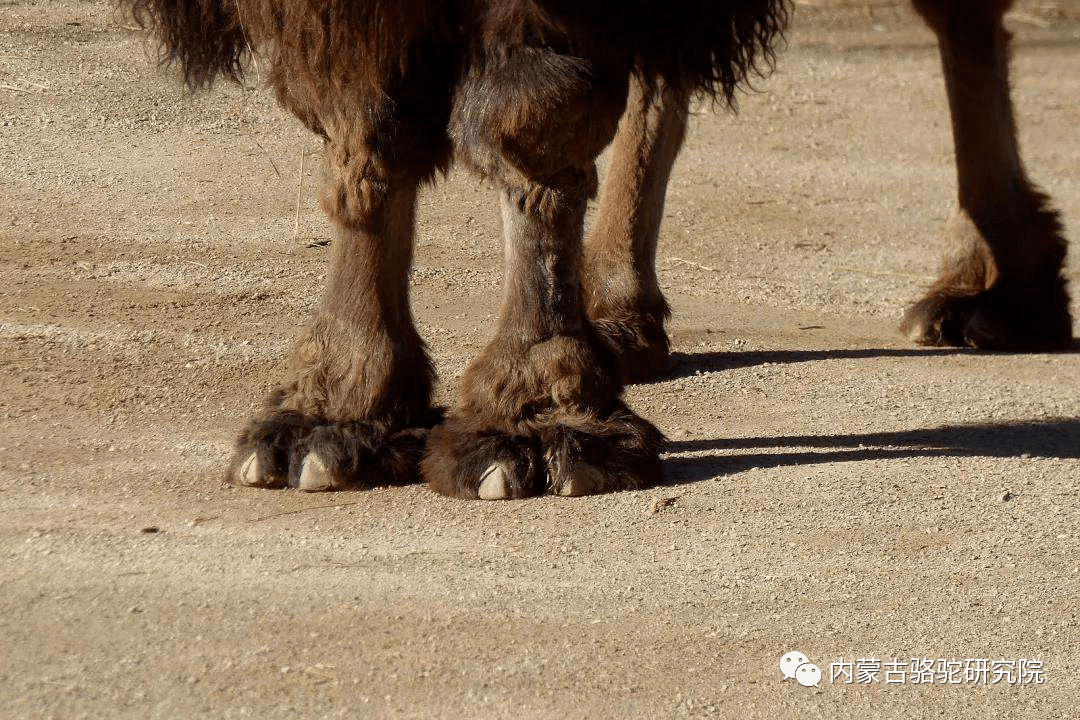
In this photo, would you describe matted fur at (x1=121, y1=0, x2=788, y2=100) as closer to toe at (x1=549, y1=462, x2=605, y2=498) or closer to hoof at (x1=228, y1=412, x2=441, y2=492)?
hoof at (x1=228, y1=412, x2=441, y2=492)

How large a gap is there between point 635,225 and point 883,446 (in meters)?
1.28

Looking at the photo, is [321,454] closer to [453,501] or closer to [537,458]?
Answer: [453,501]

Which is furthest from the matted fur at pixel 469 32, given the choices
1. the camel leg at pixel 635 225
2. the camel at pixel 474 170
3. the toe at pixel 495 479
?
the camel leg at pixel 635 225

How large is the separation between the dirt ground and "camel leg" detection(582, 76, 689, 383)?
0.27 meters

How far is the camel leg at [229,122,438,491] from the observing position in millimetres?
3953

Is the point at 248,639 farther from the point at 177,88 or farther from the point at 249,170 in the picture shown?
the point at 177,88

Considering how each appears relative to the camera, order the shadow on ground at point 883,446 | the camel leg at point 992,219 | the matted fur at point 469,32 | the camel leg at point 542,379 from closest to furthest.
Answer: the matted fur at point 469,32, the camel leg at point 542,379, the shadow on ground at point 883,446, the camel leg at point 992,219

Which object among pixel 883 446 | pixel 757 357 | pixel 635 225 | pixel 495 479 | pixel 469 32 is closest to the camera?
pixel 469 32

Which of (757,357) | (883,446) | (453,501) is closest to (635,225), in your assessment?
(757,357)

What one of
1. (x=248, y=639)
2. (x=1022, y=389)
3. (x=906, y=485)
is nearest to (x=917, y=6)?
(x=1022, y=389)

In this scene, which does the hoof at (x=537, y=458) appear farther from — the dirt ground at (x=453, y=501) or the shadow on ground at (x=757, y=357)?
the shadow on ground at (x=757, y=357)

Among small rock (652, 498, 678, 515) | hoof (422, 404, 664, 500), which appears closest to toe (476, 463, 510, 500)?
hoof (422, 404, 664, 500)

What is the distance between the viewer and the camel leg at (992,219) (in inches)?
233

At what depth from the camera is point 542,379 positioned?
395cm
